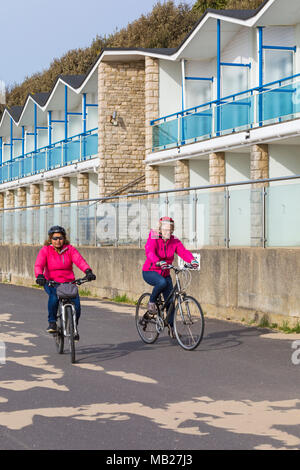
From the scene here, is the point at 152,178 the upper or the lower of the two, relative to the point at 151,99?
lower

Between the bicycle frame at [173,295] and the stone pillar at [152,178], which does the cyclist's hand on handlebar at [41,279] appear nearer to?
the bicycle frame at [173,295]

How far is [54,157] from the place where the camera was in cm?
4519

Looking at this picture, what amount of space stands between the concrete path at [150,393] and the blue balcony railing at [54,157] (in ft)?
84.9

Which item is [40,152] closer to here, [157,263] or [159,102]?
[159,102]

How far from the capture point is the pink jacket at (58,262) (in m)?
11.2

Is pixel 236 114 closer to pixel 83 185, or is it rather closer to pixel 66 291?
pixel 83 185

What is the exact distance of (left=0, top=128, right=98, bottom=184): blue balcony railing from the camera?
1543 inches

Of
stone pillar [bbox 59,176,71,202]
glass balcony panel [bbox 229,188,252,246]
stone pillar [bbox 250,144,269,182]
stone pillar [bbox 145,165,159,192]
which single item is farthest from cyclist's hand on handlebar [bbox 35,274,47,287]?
stone pillar [bbox 59,176,71,202]

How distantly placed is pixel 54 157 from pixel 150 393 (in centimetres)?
3750

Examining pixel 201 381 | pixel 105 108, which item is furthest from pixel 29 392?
pixel 105 108

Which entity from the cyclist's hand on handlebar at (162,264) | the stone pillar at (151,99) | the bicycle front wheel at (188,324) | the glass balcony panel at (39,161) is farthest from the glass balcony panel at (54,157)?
the bicycle front wheel at (188,324)

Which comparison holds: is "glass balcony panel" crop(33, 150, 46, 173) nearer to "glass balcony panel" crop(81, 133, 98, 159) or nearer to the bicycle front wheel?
"glass balcony panel" crop(81, 133, 98, 159)

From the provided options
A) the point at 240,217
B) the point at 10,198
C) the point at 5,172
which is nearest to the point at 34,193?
the point at 10,198

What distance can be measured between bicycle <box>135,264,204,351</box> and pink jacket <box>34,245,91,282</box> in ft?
4.33
